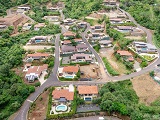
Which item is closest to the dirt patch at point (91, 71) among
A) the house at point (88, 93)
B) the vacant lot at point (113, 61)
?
the vacant lot at point (113, 61)

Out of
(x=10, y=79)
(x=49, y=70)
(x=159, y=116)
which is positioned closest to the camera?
(x=159, y=116)

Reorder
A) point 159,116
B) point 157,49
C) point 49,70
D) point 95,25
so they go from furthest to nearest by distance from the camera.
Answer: point 95,25
point 157,49
point 49,70
point 159,116

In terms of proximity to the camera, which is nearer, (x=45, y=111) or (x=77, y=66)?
(x=45, y=111)

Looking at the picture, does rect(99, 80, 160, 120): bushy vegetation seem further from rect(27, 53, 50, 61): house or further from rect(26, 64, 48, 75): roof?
rect(27, 53, 50, 61): house

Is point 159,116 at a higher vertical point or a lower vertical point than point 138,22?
lower

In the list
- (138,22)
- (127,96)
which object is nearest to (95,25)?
(138,22)

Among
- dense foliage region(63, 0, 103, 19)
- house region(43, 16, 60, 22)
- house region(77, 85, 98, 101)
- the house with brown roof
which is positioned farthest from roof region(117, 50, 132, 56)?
house region(43, 16, 60, 22)

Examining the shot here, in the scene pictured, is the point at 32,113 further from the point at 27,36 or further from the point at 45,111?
the point at 27,36
